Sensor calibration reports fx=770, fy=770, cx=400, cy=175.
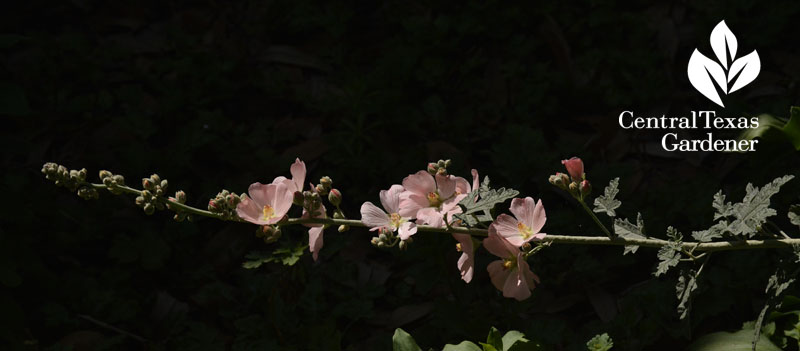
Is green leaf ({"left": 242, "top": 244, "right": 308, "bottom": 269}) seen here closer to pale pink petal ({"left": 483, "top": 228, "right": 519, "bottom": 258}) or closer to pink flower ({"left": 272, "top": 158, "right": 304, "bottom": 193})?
pink flower ({"left": 272, "top": 158, "right": 304, "bottom": 193})

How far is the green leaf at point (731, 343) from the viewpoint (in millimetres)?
1995

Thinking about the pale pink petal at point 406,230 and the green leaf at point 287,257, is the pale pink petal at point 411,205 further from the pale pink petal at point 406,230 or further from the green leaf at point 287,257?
the green leaf at point 287,257

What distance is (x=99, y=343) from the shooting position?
2.56m

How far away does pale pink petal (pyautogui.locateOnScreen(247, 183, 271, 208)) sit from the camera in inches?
65.2

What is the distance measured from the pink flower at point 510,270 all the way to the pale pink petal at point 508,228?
0.01m

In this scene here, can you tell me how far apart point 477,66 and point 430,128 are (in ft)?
1.48

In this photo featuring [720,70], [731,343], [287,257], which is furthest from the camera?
[720,70]

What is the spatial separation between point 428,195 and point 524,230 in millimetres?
222

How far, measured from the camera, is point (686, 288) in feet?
5.56

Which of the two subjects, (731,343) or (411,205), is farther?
(731,343)

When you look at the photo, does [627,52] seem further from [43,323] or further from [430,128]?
[43,323]

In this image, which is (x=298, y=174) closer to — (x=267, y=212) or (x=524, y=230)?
(x=267, y=212)

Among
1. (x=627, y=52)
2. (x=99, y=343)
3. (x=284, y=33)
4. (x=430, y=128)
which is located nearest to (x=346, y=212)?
(x=430, y=128)

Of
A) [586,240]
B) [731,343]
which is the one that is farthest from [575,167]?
[731,343]
